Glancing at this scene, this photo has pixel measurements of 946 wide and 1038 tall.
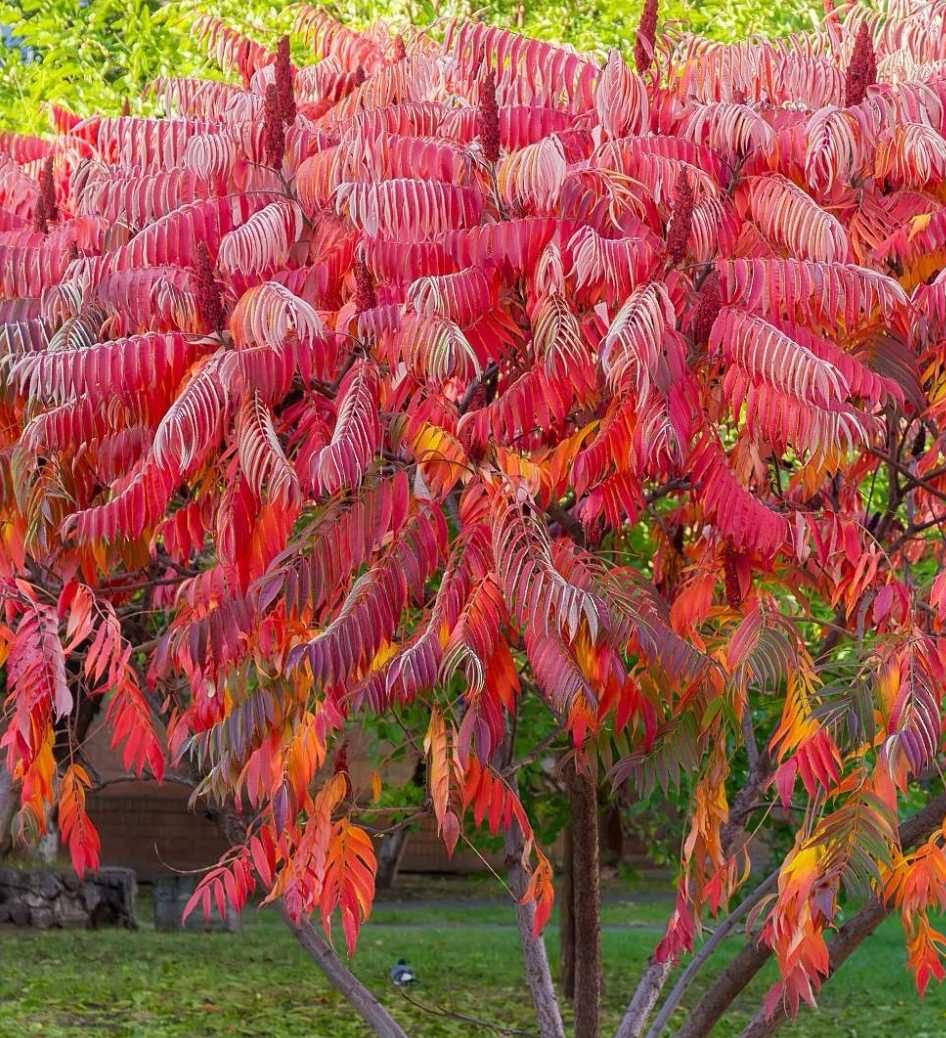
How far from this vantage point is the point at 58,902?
16.4m

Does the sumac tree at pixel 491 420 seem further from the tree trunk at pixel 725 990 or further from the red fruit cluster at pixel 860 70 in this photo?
the tree trunk at pixel 725 990

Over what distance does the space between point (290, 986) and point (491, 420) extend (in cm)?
930

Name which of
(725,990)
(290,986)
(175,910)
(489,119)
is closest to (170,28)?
(290,986)

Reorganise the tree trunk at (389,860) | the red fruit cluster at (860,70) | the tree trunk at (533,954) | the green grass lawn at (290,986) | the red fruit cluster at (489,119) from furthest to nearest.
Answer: the tree trunk at (389,860) < the green grass lawn at (290,986) < the tree trunk at (533,954) < the red fruit cluster at (860,70) < the red fruit cluster at (489,119)

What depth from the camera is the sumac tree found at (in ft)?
13.1

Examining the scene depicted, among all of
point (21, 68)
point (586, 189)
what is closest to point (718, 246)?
point (586, 189)

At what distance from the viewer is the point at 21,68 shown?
12.0 m

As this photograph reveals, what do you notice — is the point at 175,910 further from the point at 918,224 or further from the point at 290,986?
the point at 918,224

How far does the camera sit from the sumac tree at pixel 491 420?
13.1 ft

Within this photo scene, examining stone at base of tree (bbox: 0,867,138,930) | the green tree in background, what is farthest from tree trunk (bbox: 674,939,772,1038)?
stone at base of tree (bbox: 0,867,138,930)

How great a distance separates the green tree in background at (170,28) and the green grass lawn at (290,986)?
20.1 feet

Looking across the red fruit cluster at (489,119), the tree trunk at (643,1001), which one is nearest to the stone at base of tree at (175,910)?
the tree trunk at (643,1001)

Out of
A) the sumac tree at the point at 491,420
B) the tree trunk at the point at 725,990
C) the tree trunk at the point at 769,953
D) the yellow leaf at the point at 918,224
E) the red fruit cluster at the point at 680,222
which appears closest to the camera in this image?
the sumac tree at the point at 491,420

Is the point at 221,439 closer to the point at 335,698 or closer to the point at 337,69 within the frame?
the point at 335,698
